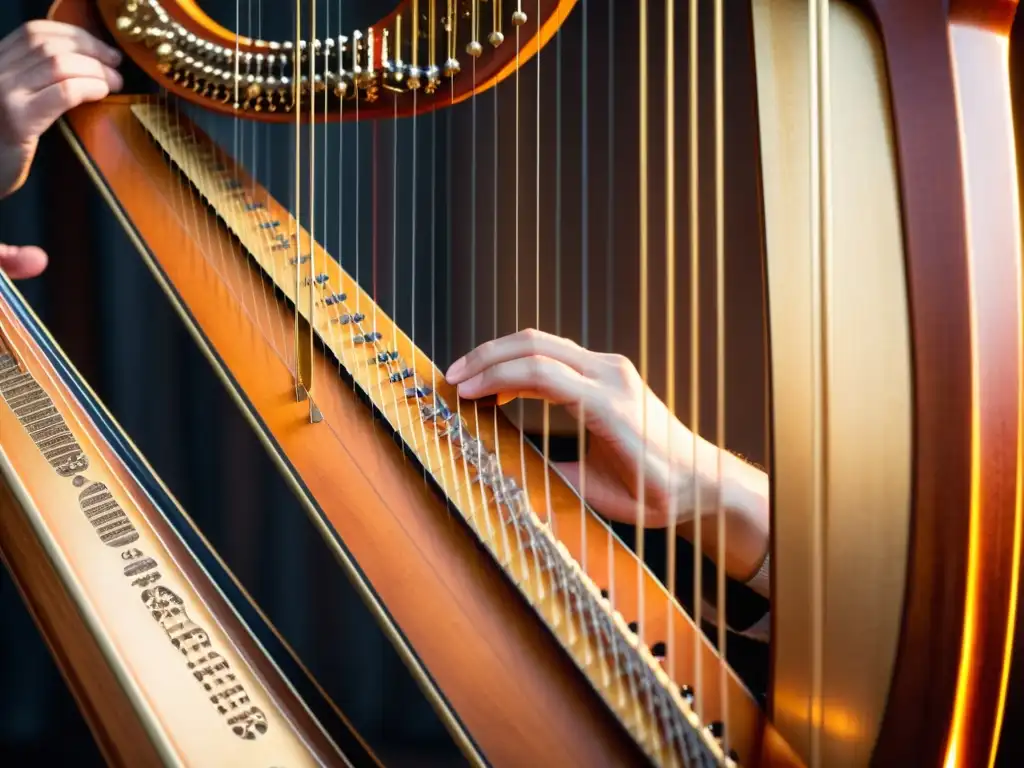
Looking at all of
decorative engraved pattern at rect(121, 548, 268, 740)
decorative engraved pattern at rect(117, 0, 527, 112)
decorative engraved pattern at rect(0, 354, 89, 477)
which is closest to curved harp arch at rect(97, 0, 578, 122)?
decorative engraved pattern at rect(117, 0, 527, 112)

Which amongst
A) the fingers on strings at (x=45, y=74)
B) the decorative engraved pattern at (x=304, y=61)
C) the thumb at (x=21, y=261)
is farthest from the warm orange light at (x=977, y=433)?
the thumb at (x=21, y=261)

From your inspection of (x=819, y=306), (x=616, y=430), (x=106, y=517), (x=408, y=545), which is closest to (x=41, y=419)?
(x=106, y=517)

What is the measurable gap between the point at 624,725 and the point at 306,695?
0.28m

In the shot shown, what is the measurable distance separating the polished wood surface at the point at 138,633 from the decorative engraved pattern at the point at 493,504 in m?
0.19

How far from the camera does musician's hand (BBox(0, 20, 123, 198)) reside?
942mm

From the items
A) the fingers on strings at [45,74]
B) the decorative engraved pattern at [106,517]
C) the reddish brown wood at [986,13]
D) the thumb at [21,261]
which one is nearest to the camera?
the reddish brown wood at [986,13]

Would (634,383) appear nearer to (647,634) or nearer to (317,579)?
(647,634)

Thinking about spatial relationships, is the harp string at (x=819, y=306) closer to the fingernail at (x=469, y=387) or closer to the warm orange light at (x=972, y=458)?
the warm orange light at (x=972, y=458)

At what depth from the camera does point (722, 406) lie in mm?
501

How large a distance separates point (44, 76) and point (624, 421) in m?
0.72

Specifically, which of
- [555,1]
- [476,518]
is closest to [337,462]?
[476,518]

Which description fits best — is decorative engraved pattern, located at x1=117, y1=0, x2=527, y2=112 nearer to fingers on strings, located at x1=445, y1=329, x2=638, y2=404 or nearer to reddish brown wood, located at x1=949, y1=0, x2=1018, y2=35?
fingers on strings, located at x1=445, y1=329, x2=638, y2=404

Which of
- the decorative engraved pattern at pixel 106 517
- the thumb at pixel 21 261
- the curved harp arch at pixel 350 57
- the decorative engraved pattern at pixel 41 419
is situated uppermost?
the curved harp arch at pixel 350 57

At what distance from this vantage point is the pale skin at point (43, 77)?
0.94 metres
